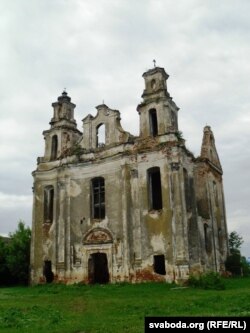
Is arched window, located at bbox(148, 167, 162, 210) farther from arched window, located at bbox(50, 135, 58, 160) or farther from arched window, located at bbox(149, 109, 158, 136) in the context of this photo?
arched window, located at bbox(50, 135, 58, 160)

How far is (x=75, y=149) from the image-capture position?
27703 millimetres

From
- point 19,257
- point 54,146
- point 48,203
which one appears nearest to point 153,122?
point 54,146

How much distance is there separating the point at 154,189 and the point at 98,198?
3.79m

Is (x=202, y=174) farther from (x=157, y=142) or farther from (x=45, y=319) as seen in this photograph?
(x=45, y=319)

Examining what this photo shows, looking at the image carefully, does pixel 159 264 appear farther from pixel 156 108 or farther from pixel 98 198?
pixel 156 108

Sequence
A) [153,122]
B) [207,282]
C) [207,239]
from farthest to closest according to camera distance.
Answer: [207,239]
[153,122]
[207,282]

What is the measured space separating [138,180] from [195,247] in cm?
515

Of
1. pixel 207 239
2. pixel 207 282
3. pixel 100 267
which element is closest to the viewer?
pixel 207 282

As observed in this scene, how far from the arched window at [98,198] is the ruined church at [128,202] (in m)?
0.07

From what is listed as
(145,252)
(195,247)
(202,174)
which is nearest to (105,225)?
(145,252)

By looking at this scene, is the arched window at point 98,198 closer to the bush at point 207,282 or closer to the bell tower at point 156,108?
the bell tower at point 156,108

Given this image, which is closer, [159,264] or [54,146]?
[159,264]

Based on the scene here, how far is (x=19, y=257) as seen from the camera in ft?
96.1

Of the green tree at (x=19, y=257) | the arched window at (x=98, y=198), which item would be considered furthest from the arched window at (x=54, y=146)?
the green tree at (x=19, y=257)
